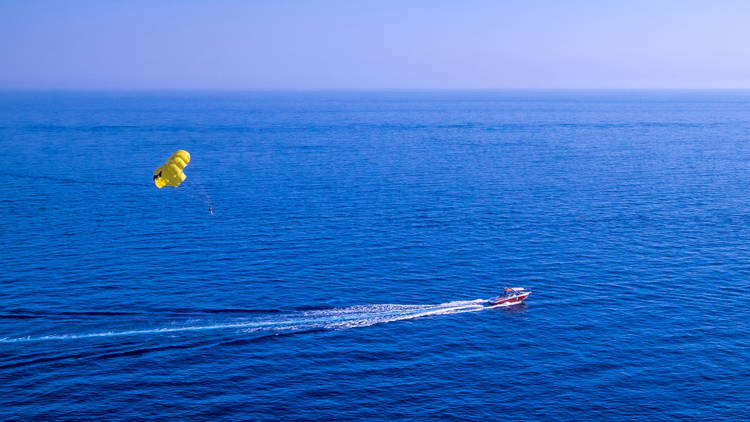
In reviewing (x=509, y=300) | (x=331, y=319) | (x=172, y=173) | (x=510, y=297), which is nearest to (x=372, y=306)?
(x=331, y=319)

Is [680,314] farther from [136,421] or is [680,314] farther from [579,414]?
[136,421]

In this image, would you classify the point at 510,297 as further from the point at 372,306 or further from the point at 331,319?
the point at 331,319

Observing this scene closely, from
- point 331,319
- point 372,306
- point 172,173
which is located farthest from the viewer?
point 372,306

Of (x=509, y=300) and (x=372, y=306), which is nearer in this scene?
(x=372, y=306)

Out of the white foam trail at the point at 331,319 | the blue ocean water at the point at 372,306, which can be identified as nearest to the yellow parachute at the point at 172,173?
the blue ocean water at the point at 372,306

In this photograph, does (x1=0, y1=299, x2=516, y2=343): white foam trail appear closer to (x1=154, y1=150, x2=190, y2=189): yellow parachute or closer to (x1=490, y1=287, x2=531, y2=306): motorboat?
(x1=490, y1=287, x2=531, y2=306): motorboat

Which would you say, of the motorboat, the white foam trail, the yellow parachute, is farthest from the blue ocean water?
the yellow parachute
